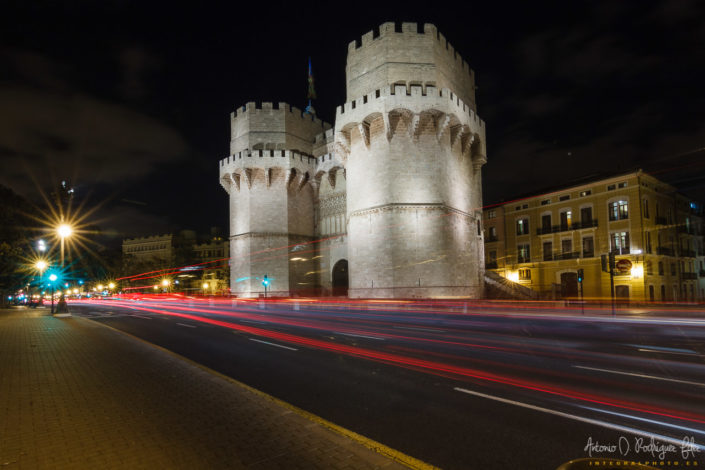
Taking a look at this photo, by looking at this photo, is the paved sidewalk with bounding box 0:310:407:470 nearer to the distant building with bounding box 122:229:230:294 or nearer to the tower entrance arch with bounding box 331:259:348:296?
the tower entrance arch with bounding box 331:259:348:296

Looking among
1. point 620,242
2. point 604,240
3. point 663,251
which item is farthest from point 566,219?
point 663,251

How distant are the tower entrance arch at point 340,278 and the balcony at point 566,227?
18.2 meters

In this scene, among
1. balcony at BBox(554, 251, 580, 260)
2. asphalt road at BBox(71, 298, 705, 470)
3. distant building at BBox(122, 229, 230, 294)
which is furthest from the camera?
distant building at BBox(122, 229, 230, 294)

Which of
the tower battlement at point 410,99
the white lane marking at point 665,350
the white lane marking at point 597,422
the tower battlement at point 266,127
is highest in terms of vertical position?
the tower battlement at point 266,127

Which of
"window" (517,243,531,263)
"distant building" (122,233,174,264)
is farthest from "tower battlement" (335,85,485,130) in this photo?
"distant building" (122,233,174,264)

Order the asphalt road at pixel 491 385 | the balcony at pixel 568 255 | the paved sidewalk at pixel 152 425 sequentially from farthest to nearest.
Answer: the balcony at pixel 568 255
the asphalt road at pixel 491 385
the paved sidewalk at pixel 152 425

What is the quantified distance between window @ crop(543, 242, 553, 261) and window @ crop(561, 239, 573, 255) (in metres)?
1.07

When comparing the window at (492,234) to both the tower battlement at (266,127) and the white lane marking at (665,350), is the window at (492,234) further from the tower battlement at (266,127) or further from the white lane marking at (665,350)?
the white lane marking at (665,350)

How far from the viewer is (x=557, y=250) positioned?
36375 mm

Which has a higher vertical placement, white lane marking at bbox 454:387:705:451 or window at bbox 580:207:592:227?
window at bbox 580:207:592:227

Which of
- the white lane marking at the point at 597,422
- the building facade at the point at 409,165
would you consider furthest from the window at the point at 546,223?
the white lane marking at the point at 597,422

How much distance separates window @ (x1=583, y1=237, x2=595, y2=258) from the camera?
33941mm

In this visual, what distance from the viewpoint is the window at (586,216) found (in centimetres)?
3431

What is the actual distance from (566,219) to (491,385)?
34.4 metres
